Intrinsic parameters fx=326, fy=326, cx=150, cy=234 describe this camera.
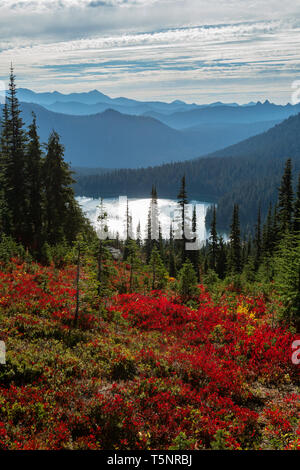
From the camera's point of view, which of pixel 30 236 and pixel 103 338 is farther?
pixel 30 236

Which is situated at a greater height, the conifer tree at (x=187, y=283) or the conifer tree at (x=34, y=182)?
the conifer tree at (x=34, y=182)

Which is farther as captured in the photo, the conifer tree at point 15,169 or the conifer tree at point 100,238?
the conifer tree at point 15,169

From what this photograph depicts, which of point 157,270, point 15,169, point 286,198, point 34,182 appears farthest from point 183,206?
point 15,169

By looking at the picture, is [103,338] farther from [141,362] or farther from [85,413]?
[85,413]

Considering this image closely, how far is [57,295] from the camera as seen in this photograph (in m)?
17.5

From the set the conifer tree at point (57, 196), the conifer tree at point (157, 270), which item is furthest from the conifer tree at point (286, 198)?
the conifer tree at point (57, 196)

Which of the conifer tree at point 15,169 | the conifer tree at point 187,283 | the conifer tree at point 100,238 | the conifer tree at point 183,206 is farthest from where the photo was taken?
the conifer tree at point 183,206

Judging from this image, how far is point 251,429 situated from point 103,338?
22.7 ft

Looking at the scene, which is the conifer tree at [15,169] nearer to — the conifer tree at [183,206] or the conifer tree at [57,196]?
the conifer tree at [57,196]

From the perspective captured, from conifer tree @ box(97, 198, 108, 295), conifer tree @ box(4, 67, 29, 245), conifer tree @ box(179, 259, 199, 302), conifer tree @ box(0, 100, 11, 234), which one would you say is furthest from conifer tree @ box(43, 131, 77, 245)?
conifer tree @ box(97, 198, 108, 295)

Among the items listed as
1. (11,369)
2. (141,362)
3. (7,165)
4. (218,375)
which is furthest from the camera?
(7,165)

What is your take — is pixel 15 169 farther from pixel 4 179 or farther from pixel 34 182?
pixel 34 182

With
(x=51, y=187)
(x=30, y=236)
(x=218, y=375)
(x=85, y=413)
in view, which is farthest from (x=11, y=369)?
(x=51, y=187)
